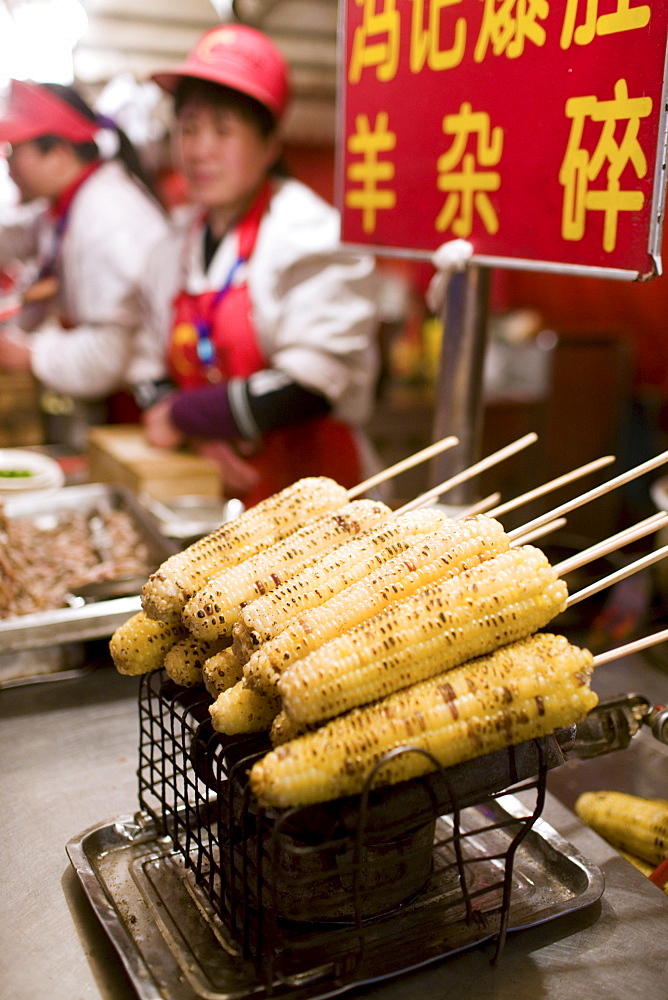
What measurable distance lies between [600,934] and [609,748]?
350 millimetres

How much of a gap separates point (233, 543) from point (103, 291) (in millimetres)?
3596

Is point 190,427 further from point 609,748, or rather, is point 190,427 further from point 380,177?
point 609,748

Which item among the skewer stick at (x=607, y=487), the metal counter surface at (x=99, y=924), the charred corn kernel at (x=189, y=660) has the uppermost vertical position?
the skewer stick at (x=607, y=487)

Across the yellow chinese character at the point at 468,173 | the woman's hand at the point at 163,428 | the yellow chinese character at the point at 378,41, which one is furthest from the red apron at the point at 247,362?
the yellow chinese character at the point at 468,173

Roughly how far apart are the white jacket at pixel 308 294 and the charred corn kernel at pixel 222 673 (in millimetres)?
2610

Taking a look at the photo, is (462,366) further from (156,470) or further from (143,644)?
(156,470)

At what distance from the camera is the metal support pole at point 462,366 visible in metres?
2.20

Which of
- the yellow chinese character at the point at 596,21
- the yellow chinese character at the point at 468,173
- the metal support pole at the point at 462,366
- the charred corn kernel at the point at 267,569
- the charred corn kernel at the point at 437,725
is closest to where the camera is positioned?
the charred corn kernel at the point at 437,725

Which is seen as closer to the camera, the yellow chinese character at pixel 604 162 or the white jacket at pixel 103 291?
the yellow chinese character at pixel 604 162

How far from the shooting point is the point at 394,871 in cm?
129

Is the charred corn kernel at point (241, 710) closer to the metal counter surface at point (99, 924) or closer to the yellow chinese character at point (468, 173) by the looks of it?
the metal counter surface at point (99, 924)

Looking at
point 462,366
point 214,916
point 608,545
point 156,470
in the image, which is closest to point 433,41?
point 462,366

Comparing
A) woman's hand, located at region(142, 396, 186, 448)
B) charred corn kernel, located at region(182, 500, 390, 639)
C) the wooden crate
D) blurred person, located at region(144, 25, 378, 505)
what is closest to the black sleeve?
blurred person, located at region(144, 25, 378, 505)

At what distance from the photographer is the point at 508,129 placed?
1.92m
